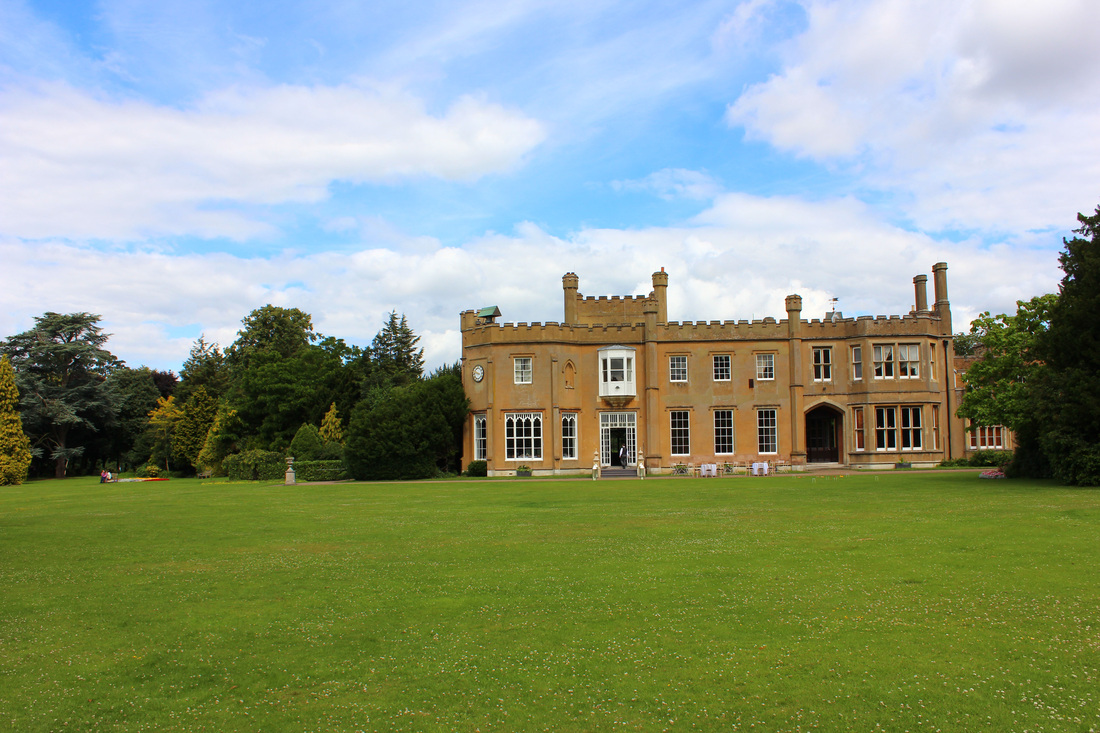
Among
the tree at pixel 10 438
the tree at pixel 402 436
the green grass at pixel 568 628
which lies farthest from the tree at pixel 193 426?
the green grass at pixel 568 628

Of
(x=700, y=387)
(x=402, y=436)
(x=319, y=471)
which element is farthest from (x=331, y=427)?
(x=700, y=387)

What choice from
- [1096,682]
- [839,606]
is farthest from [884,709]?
[839,606]

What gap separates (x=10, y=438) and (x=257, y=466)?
1677 centimetres

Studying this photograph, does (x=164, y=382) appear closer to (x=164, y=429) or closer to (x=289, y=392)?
(x=164, y=429)

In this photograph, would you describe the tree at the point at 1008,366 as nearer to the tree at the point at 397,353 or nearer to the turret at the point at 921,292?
the turret at the point at 921,292

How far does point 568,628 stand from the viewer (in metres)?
7.94

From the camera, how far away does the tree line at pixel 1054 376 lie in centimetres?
2256

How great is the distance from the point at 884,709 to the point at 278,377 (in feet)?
150

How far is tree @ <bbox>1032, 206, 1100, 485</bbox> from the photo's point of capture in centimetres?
2228

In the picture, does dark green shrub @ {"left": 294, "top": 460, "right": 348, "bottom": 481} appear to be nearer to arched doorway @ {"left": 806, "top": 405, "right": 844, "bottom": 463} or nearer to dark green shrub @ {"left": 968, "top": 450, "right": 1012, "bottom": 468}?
arched doorway @ {"left": 806, "top": 405, "right": 844, "bottom": 463}

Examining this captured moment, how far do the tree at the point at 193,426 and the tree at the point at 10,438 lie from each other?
8.70m

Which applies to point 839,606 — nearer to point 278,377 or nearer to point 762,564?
point 762,564

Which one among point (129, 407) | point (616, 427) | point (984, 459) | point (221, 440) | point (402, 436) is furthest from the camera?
point (129, 407)

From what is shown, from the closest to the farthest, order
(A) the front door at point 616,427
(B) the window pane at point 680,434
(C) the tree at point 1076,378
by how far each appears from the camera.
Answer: (C) the tree at point 1076,378, (B) the window pane at point 680,434, (A) the front door at point 616,427
